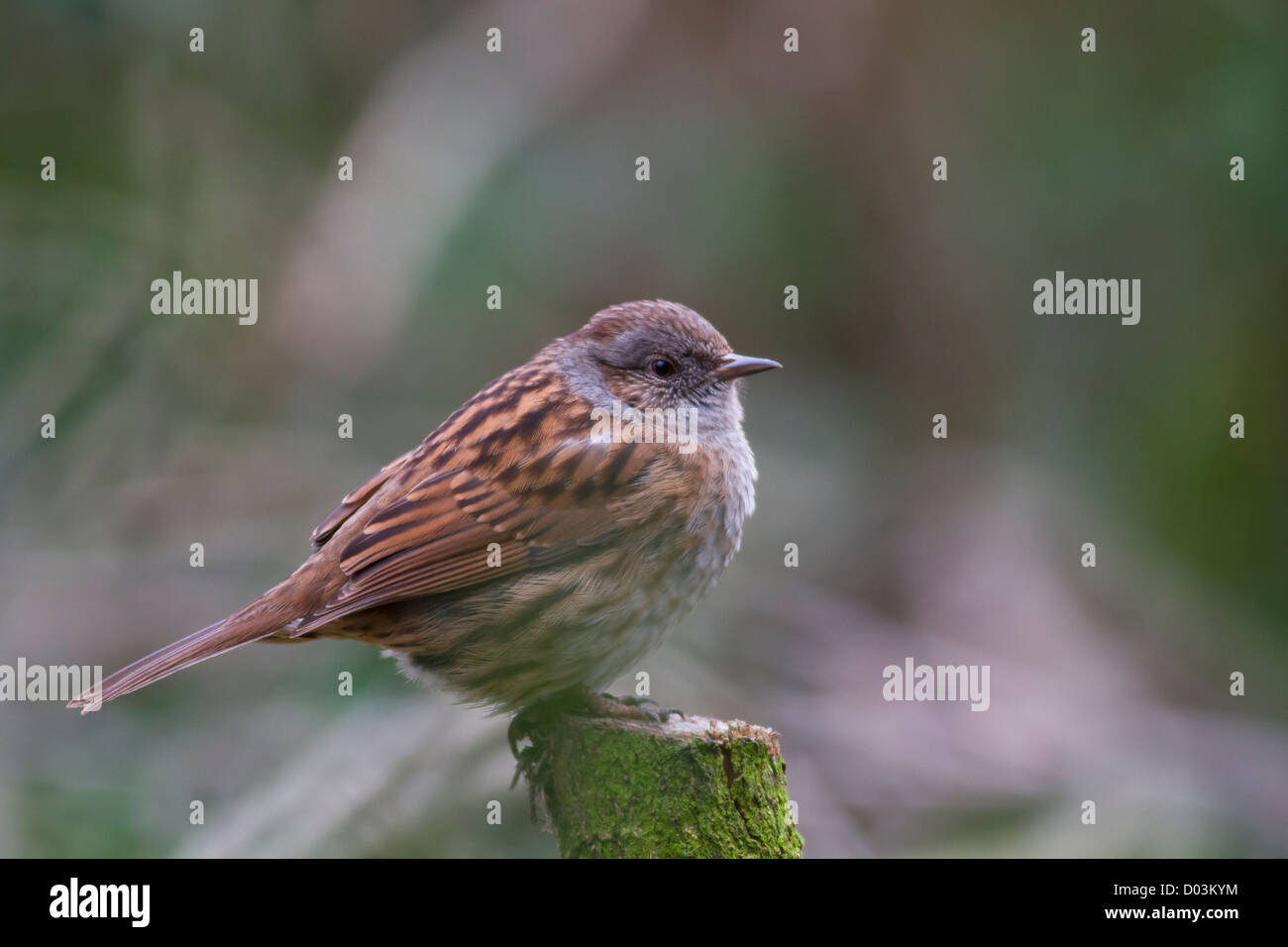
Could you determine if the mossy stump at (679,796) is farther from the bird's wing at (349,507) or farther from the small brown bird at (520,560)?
the bird's wing at (349,507)

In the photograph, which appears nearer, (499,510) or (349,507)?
(499,510)

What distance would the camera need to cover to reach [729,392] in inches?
222

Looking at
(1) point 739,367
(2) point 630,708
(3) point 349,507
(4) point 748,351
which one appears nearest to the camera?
(2) point 630,708

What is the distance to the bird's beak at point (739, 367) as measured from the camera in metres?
5.43

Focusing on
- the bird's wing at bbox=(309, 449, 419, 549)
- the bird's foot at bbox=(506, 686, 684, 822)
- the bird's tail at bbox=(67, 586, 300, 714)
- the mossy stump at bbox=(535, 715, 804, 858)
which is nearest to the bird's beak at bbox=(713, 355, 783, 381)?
the bird's wing at bbox=(309, 449, 419, 549)

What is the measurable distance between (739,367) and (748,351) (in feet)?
13.7

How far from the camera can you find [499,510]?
4945 mm

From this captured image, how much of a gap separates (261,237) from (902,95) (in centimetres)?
435

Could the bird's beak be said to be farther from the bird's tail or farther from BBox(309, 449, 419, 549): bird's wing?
the bird's tail

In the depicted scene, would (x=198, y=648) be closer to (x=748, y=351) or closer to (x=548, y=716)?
(x=548, y=716)

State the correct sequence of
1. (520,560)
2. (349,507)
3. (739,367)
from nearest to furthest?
(520,560)
(349,507)
(739,367)

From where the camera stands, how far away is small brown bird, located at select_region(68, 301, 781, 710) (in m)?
4.76

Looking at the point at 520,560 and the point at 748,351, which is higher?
the point at 748,351

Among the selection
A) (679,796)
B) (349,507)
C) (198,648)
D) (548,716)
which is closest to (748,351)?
(349,507)
